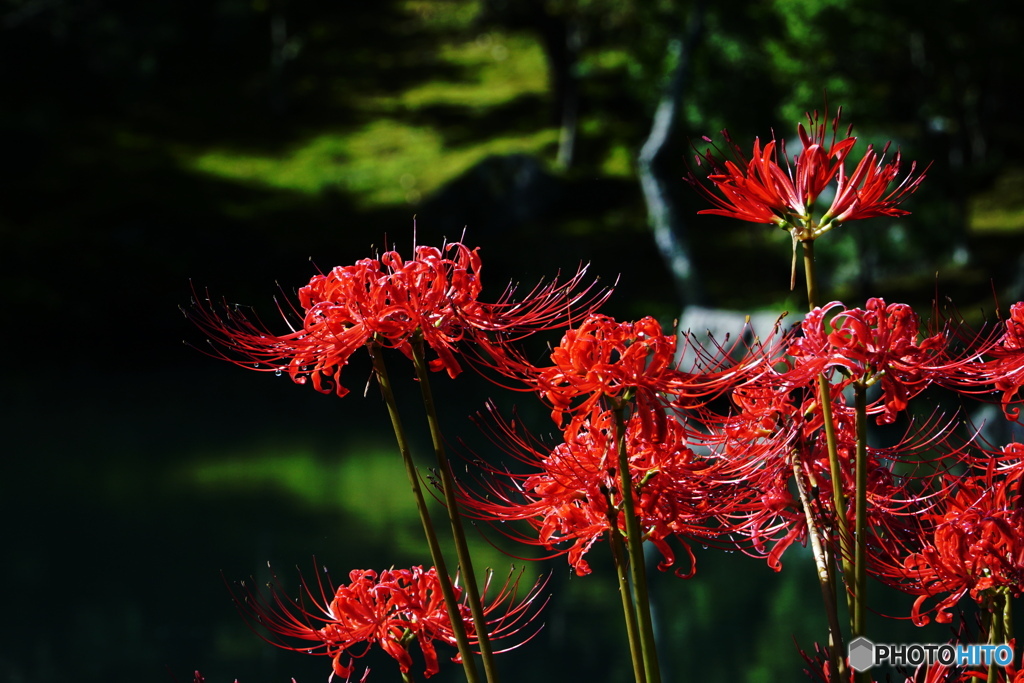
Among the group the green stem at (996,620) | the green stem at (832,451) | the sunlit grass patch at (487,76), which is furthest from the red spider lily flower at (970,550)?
the sunlit grass patch at (487,76)

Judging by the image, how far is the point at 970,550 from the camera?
1.01 m

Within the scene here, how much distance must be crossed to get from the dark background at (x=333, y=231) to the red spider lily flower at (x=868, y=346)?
0.13 meters

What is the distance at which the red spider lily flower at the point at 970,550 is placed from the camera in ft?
3.27

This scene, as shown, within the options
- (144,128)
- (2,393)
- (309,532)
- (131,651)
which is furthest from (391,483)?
(144,128)

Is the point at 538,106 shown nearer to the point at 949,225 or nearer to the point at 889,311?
the point at 949,225

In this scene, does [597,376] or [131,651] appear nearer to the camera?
[597,376]

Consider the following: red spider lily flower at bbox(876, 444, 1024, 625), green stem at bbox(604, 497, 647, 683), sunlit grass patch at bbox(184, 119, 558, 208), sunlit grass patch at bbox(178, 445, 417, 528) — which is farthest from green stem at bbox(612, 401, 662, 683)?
sunlit grass patch at bbox(184, 119, 558, 208)

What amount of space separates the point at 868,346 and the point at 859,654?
9.6 inches

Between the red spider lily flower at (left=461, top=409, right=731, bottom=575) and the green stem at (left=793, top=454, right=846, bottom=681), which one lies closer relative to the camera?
the green stem at (left=793, top=454, right=846, bottom=681)

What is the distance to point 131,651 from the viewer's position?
4.37m

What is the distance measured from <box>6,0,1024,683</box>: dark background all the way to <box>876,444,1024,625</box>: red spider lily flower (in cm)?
24

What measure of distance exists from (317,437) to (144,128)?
11025mm

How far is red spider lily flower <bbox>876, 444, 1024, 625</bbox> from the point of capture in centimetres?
100

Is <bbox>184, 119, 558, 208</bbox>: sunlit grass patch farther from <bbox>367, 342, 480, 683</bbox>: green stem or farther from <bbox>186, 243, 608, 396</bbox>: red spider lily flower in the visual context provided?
<bbox>367, 342, 480, 683</bbox>: green stem
